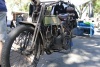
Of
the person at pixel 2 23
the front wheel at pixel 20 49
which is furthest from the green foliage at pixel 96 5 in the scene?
the person at pixel 2 23

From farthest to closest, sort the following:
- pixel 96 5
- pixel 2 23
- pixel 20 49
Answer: pixel 96 5 < pixel 20 49 < pixel 2 23

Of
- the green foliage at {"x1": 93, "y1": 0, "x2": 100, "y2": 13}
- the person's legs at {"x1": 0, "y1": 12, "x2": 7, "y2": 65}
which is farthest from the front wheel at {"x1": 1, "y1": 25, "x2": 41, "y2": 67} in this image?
the green foliage at {"x1": 93, "y1": 0, "x2": 100, "y2": 13}

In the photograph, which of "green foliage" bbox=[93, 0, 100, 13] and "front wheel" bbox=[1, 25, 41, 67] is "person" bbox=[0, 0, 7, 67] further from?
"green foliage" bbox=[93, 0, 100, 13]

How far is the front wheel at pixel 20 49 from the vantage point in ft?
12.8

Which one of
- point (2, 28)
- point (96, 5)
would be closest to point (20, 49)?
point (2, 28)

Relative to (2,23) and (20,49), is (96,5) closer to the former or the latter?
(20,49)

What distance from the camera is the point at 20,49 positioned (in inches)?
174

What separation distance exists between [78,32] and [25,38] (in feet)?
21.9

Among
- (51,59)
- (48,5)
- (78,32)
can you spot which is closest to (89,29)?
(78,32)

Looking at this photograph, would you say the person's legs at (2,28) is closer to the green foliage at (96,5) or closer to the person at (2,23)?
the person at (2,23)

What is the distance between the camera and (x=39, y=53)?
478cm

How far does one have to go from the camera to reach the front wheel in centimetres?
391

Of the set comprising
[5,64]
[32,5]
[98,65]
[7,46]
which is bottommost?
[98,65]

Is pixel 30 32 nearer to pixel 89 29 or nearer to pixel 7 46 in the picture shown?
pixel 7 46
